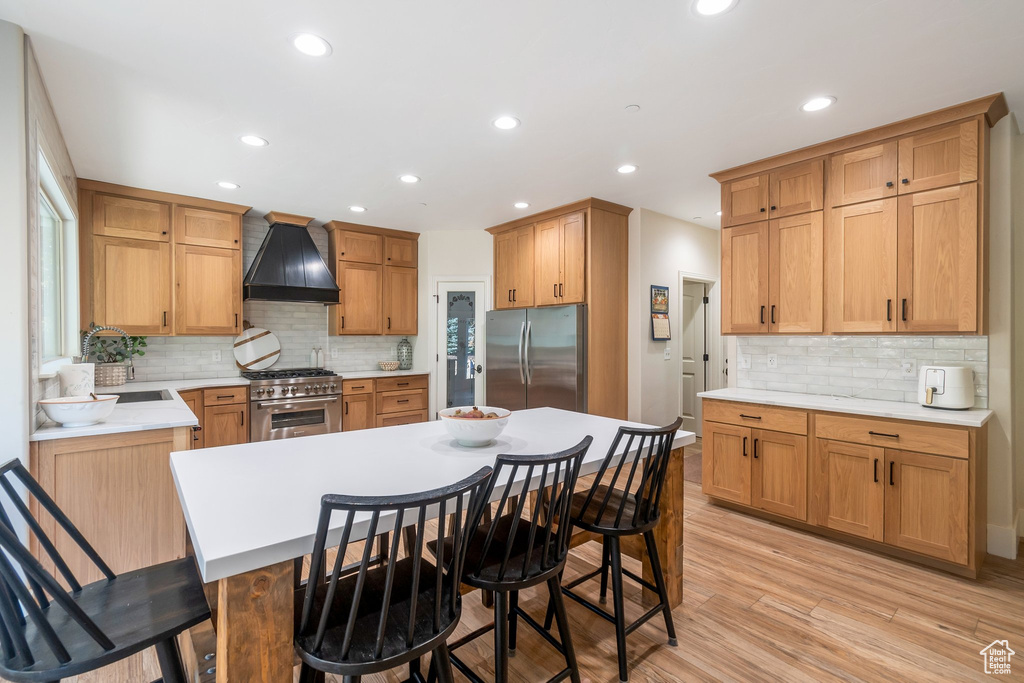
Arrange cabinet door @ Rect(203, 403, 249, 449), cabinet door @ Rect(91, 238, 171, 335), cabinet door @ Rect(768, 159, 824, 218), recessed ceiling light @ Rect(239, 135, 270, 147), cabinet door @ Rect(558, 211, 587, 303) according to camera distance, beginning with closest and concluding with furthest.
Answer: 1. recessed ceiling light @ Rect(239, 135, 270, 147)
2. cabinet door @ Rect(768, 159, 824, 218)
3. cabinet door @ Rect(91, 238, 171, 335)
4. cabinet door @ Rect(203, 403, 249, 449)
5. cabinet door @ Rect(558, 211, 587, 303)

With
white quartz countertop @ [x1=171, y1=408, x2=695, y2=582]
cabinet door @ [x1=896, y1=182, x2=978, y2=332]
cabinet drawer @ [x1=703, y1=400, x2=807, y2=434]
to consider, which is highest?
cabinet door @ [x1=896, y1=182, x2=978, y2=332]

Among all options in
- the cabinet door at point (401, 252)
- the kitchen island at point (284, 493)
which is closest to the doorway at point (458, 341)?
the cabinet door at point (401, 252)

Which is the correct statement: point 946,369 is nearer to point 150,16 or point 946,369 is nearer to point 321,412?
point 150,16

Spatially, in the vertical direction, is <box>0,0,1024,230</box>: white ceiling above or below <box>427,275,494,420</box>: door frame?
above

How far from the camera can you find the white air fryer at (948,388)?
2.67 meters

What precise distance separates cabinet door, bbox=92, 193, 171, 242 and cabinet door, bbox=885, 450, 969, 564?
18.7 feet

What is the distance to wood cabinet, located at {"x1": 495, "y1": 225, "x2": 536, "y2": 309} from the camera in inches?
196

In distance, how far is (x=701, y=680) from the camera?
1.77 metres

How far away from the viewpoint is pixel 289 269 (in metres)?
Result: 4.72

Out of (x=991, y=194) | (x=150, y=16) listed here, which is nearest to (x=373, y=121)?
(x=150, y=16)

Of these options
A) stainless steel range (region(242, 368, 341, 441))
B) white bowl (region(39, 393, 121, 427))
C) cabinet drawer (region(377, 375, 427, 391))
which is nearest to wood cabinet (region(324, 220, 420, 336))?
cabinet drawer (region(377, 375, 427, 391))

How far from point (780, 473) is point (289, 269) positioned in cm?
461

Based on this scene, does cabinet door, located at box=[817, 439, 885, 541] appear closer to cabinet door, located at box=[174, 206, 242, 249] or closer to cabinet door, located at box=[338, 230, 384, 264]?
cabinet door, located at box=[338, 230, 384, 264]

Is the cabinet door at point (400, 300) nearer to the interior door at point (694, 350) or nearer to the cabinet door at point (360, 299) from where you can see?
the cabinet door at point (360, 299)
